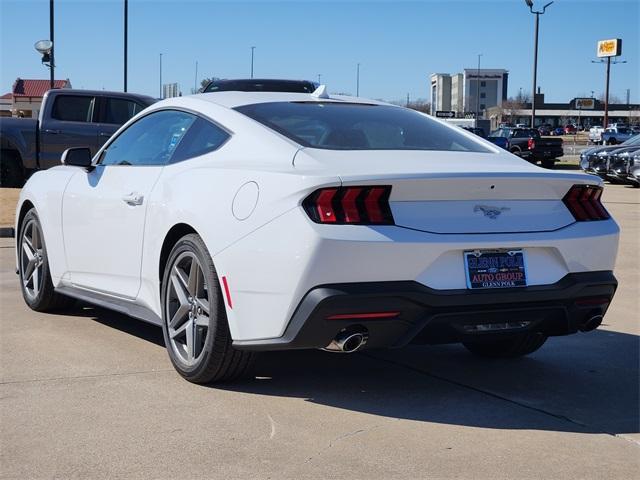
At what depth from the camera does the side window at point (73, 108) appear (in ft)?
53.7

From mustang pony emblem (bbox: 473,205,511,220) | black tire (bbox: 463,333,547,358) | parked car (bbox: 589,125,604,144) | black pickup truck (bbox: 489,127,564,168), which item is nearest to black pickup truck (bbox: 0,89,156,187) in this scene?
black tire (bbox: 463,333,547,358)

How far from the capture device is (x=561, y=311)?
463cm

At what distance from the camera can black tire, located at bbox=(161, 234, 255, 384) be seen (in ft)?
15.1

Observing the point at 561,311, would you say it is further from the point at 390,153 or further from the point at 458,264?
the point at 390,153

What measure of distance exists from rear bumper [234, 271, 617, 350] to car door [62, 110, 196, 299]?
1.32 m

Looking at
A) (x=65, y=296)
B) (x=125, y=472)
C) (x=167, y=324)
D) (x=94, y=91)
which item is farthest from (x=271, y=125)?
(x=94, y=91)

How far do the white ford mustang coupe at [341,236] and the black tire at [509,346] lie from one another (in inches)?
0.5

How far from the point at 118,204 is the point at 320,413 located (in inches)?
76.9

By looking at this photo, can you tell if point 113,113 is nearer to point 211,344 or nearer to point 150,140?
point 150,140

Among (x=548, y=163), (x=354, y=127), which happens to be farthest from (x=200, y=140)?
(x=548, y=163)

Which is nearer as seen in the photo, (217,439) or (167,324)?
(217,439)

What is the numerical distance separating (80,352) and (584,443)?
3009mm

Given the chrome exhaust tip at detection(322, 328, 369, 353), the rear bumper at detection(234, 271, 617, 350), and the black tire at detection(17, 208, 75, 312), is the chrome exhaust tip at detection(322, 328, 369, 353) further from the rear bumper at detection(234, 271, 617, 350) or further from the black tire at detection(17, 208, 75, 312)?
the black tire at detection(17, 208, 75, 312)

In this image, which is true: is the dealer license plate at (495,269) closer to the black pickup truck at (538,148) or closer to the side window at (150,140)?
the side window at (150,140)
